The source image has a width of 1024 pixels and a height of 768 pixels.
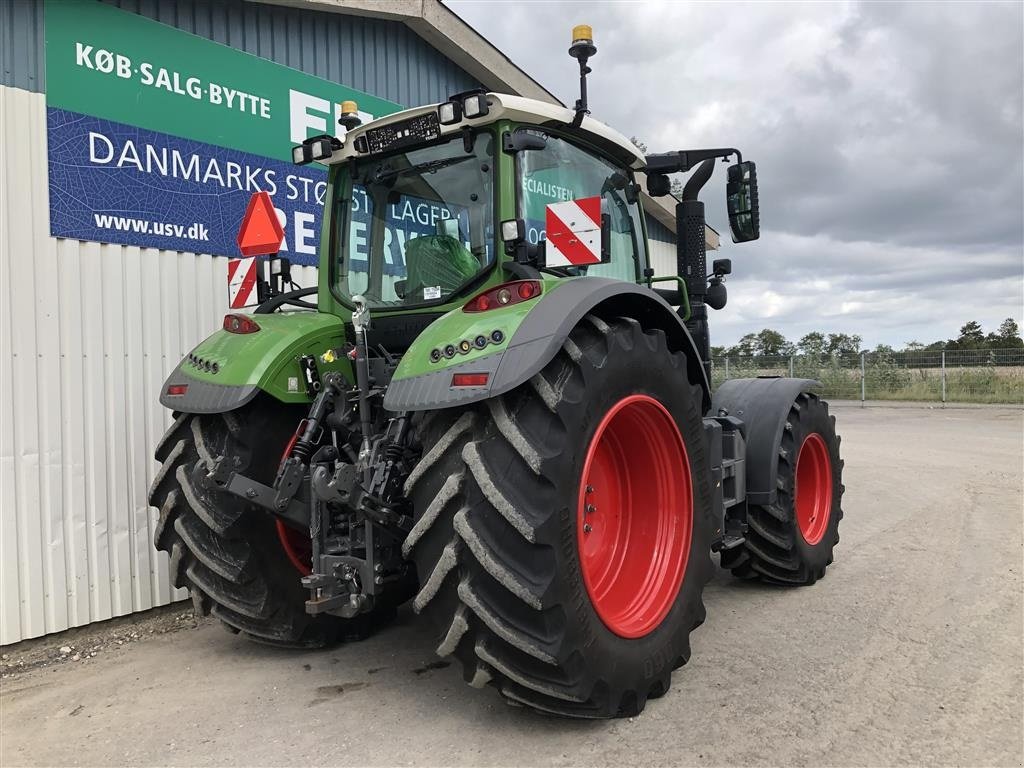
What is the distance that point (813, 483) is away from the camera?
5.45 meters

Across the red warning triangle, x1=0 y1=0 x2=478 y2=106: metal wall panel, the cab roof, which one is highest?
x1=0 y1=0 x2=478 y2=106: metal wall panel

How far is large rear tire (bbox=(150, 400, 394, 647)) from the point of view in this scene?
3527mm

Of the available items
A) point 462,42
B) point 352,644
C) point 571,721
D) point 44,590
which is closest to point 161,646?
point 44,590

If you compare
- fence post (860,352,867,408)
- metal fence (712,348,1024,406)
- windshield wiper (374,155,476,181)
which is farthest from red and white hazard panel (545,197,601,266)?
fence post (860,352,867,408)

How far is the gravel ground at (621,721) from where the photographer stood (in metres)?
2.84

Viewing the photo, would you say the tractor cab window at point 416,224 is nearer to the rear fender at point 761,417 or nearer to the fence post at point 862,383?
the rear fender at point 761,417

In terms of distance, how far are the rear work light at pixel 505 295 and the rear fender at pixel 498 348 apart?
0.14 ft

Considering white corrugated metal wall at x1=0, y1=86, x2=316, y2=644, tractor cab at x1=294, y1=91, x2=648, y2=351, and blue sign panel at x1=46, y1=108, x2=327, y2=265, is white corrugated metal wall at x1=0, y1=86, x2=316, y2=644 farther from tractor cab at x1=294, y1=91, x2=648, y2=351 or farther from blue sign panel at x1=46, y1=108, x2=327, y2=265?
tractor cab at x1=294, y1=91, x2=648, y2=351

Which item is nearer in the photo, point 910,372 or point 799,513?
point 799,513

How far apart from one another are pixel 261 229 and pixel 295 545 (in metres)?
1.92

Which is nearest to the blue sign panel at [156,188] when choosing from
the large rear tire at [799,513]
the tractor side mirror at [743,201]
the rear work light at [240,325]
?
the rear work light at [240,325]

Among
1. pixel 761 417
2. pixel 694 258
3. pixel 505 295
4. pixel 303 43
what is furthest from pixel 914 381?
pixel 505 295

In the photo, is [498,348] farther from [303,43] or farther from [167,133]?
[303,43]

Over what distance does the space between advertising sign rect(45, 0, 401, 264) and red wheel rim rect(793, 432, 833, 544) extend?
4008 mm
